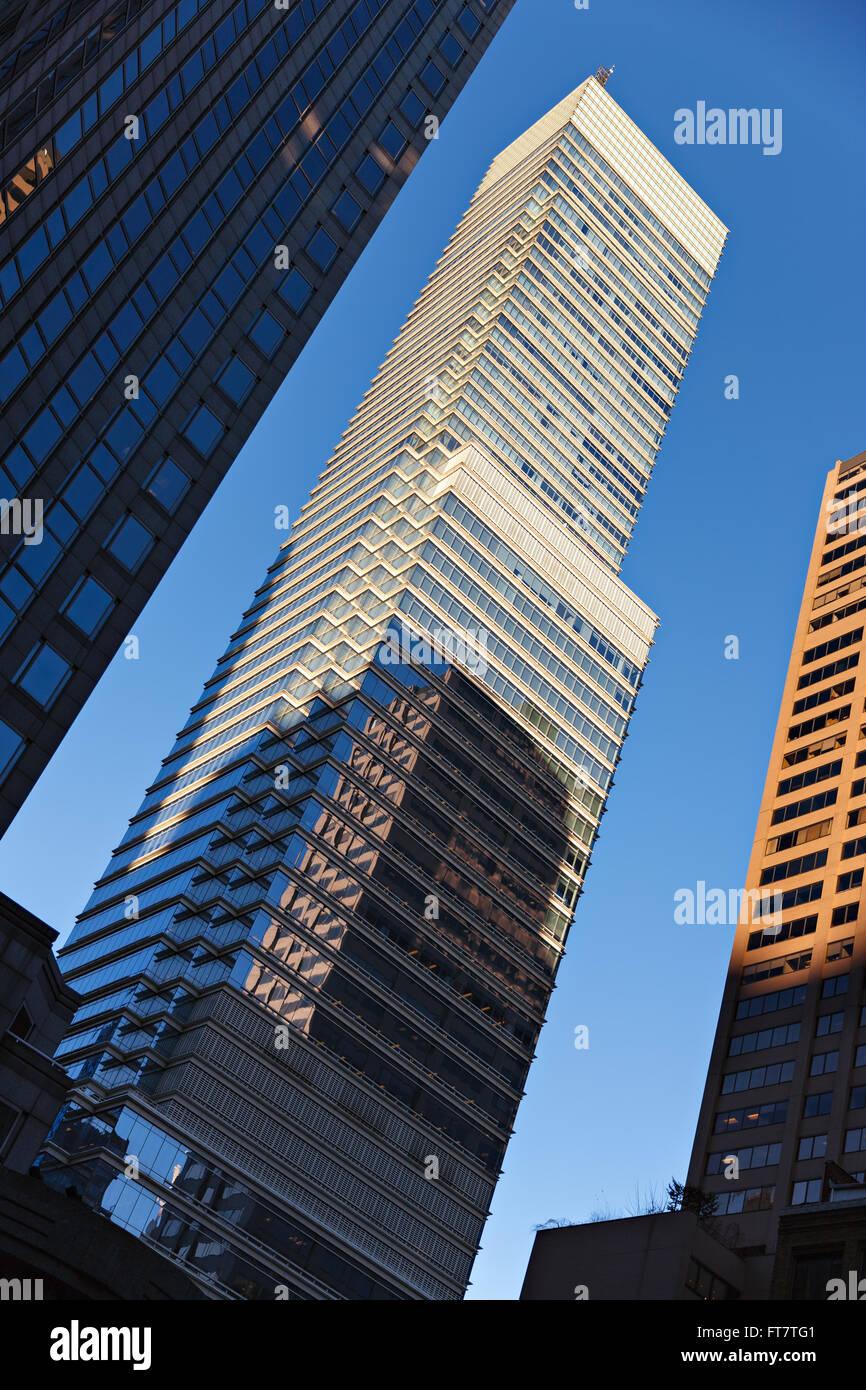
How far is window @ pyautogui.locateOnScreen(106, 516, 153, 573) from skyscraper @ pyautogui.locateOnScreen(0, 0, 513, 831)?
7 cm

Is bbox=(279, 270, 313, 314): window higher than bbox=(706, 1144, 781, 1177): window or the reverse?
higher

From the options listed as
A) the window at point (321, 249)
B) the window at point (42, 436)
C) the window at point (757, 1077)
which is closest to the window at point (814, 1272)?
the window at point (42, 436)

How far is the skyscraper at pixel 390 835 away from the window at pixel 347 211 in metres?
39.5

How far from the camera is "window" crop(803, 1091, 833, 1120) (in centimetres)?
7199

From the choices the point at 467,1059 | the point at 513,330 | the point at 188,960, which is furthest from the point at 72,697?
the point at 513,330

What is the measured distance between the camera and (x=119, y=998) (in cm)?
8556

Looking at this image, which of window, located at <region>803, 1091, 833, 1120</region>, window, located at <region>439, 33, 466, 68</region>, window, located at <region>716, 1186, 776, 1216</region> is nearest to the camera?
window, located at <region>716, 1186, 776, 1216</region>

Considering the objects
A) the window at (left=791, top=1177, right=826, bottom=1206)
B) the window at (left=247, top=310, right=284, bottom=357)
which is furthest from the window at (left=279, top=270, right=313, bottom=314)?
the window at (left=791, top=1177, right=826, bottom=1206)

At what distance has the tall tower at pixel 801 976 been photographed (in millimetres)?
71062

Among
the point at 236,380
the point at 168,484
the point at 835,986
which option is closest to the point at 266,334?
the point at 236,380

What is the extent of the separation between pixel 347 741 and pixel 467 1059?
23329 mm

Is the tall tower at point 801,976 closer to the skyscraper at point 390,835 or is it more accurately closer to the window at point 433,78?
the skyscraper at point 390,835

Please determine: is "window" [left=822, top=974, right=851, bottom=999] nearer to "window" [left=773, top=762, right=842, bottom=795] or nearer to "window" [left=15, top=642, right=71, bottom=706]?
"window" [left=773, top=762, right=842, bottom=795]

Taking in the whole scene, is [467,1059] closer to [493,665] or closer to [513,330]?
[493,665]
